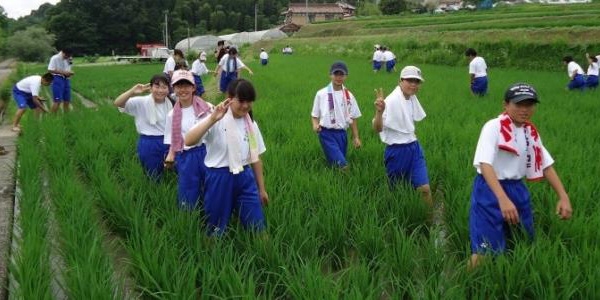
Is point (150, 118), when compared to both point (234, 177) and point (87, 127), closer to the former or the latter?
point (234, 177)

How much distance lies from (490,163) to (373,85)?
1080 centimetres

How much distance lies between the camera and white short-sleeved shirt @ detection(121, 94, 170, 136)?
15.4ft

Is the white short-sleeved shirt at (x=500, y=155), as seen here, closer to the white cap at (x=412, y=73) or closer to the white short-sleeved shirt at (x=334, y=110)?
the white cap at (x=412, y=73)

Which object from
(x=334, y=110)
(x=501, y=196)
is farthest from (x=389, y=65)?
(x=501, y=196)

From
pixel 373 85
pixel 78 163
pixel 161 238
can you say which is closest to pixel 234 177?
pixel 161 238

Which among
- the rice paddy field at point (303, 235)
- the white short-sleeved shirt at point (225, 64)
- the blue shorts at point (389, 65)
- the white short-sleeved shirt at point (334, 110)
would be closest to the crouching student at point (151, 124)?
the rice paddy field at point (303, 235)

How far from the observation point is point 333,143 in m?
4.92

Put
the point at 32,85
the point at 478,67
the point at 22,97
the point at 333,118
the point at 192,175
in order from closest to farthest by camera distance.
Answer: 1. the point at 192,175
2. the point at 333,118
3. the point at 32,85
4. the point at 22,97
5. the point at 478,67

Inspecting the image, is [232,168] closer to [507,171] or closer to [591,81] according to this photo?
[507,171]

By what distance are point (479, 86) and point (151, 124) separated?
7683 millimetres

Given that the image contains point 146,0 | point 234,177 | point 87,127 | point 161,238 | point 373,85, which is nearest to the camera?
point 161,238

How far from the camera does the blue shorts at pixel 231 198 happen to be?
3.25m

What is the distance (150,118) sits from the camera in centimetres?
467

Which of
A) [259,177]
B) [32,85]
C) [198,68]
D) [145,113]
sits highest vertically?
[198,68]
